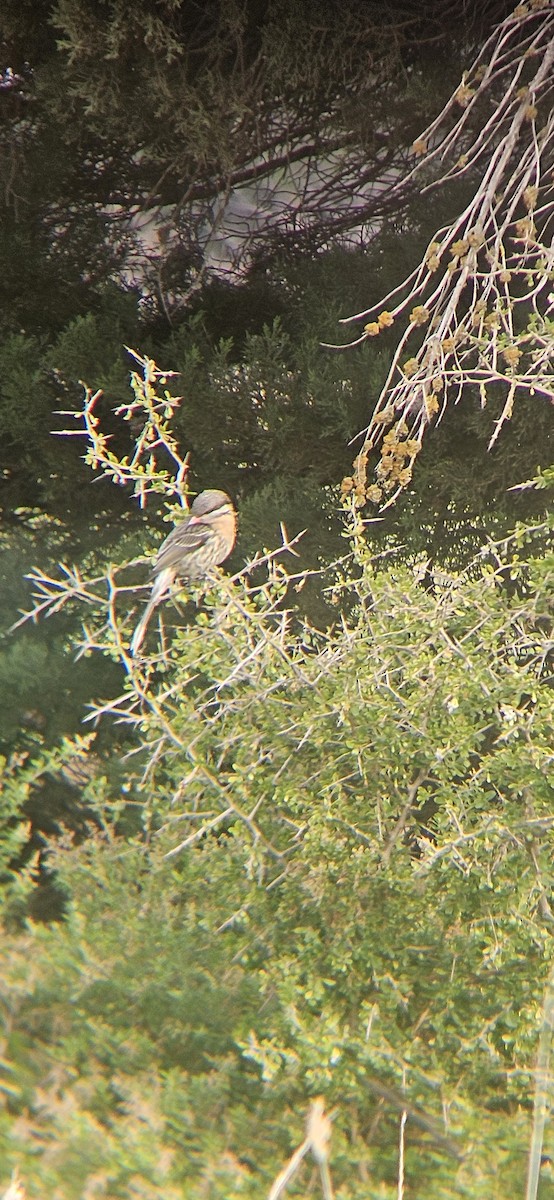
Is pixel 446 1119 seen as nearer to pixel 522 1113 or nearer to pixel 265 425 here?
pixel 522 1113

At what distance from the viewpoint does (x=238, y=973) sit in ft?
4.75

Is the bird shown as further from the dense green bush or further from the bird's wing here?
the dense green bush

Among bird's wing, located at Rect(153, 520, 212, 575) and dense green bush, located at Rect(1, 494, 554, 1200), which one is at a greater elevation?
bird's wing, located at Rect(153, 520, 212, 575)

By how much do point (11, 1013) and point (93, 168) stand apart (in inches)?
72.4

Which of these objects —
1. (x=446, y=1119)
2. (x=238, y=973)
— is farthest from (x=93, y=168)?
(x=446, y=1119)

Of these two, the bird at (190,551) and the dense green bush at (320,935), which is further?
the bird at (190,551)

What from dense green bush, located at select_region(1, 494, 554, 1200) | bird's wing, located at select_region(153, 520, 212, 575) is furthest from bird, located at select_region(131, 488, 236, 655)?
dense green bush, located at select_region(1, 494, 554, 1200)

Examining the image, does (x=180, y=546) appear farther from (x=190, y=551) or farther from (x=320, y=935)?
(x=320, y=935)

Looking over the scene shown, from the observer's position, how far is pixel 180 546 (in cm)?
188

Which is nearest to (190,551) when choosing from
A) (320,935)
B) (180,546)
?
(180,546)

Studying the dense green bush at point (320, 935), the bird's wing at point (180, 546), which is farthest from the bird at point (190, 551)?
the dense green bush at point (320, 935)

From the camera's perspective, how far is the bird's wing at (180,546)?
187 centimetres

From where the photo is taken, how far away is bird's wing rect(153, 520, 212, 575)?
1871mm

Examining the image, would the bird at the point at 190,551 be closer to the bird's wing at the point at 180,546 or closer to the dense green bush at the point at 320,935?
the bird's wing at the point at 180,546
